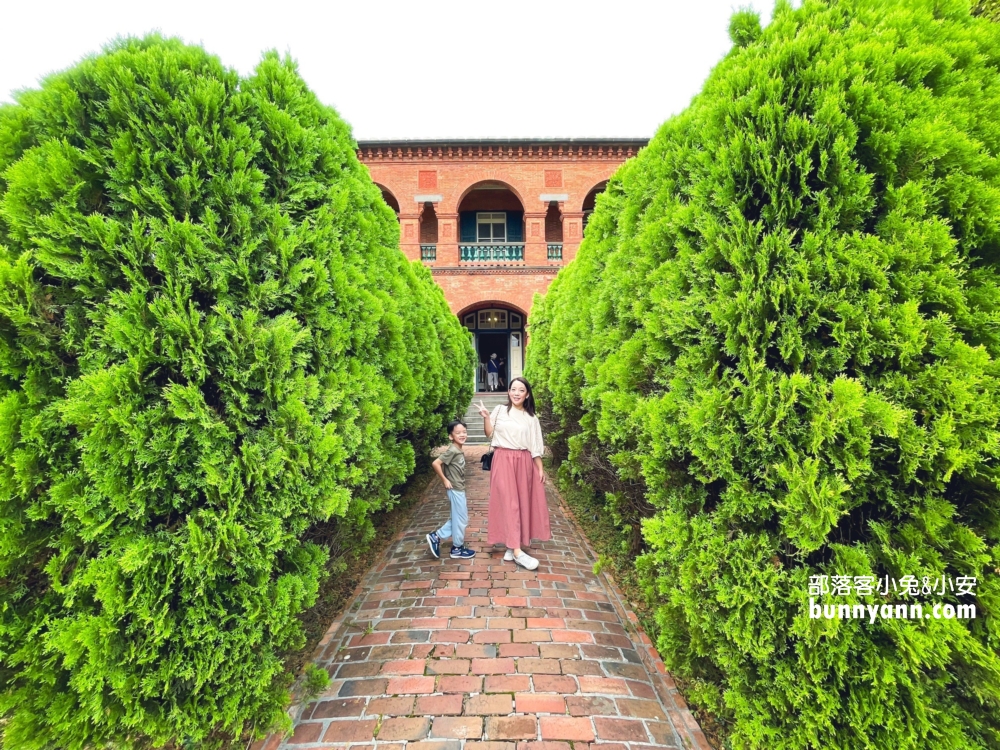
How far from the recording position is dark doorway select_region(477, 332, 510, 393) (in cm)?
2130

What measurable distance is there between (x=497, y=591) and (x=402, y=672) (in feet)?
4.08

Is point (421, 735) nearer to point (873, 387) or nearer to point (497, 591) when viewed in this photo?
point (497, 591)

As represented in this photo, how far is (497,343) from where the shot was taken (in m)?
21.5

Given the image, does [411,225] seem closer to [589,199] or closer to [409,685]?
[589,199]

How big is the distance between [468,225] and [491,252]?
10.2ft

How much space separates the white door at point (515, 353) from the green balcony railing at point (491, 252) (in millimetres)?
4012

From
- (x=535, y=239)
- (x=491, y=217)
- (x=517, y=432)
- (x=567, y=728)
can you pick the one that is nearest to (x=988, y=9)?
(x=517, y=432)

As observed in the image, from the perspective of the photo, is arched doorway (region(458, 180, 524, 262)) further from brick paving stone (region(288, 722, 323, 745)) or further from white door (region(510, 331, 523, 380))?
brick paving stone (region(288, 722, 323, 745))

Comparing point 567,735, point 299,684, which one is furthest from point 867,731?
point 299,684

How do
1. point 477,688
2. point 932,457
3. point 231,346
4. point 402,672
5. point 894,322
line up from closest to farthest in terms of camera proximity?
point 932,457 < point 894,322 < point 231,346 < point 477,688 < point 402,672

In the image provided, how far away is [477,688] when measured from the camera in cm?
262

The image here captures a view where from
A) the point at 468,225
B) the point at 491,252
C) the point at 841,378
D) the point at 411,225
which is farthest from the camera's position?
the point at 468,225

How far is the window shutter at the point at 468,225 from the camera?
2042cm

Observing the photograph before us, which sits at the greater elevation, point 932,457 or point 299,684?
point 932,457
